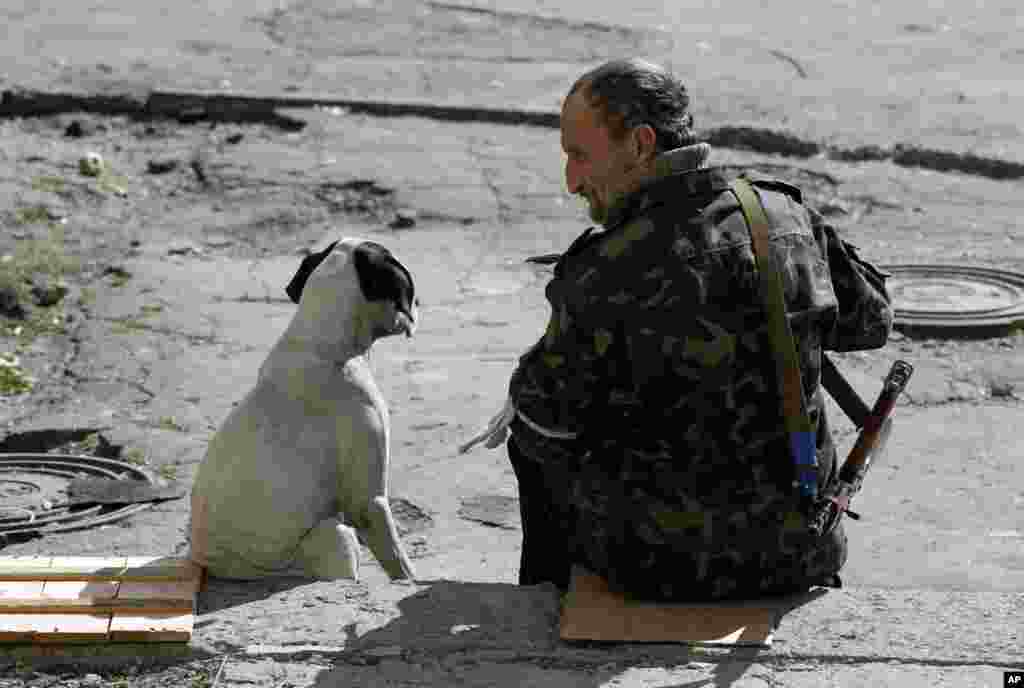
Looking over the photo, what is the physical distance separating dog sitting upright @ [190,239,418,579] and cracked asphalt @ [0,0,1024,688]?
234mm

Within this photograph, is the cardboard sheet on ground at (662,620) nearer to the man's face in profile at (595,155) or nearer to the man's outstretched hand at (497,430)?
the man's outstretched hand at (497,430)

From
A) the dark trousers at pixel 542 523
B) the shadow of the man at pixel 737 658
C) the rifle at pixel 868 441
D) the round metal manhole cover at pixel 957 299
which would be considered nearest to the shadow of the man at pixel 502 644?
the shadow of the man at pixel 737 658

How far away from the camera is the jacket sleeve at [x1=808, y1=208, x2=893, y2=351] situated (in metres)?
4.30

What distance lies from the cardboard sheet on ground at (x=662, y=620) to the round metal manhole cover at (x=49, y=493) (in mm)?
2294

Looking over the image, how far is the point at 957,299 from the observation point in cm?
808

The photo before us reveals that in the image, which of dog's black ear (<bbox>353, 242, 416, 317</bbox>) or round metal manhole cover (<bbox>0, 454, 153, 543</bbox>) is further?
round metal manhole cover (<bbox>0, 454, 153, 543</bbox>)

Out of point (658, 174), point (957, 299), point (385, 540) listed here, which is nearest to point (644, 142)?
point (658, 174)

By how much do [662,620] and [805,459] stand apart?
481 millimetres

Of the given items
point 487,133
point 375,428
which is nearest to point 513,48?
point 487,133

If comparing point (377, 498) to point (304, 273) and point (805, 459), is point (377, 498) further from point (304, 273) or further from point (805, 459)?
point (805, 459)

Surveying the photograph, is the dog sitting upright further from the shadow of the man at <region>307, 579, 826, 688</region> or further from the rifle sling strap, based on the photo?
the rifle sling strap

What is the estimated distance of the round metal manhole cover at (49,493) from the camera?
598 centimetres

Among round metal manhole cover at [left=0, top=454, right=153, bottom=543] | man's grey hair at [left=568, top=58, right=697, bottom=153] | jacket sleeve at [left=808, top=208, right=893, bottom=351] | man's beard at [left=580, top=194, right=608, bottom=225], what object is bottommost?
round metal manhole cover at [left=0, top=454, right=153, bottom=543]

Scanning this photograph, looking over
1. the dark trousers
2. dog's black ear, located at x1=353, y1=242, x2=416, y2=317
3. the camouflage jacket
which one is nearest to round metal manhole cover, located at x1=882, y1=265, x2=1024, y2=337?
dog's black ear, located at x1=353, y1=242, x2=416, y2=317
